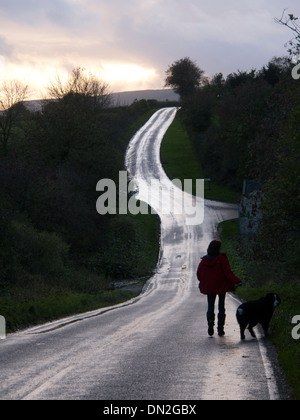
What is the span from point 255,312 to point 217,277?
1026 millimetres

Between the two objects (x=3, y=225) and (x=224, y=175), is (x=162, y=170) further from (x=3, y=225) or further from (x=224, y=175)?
(x=3, y=225)

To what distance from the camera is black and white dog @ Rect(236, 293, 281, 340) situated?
11.4m

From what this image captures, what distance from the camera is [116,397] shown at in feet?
22.7

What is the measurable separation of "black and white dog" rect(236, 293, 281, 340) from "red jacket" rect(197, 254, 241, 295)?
55cm

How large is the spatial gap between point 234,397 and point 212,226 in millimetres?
55624

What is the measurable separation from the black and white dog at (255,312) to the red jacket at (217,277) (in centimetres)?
55

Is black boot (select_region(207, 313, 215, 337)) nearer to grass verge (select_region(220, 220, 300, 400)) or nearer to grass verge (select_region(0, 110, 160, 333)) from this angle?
grass verge (select_region(220, 220, 300, 400))

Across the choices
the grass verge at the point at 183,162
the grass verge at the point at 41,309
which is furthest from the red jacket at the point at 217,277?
the grass verge at the point at 183,162

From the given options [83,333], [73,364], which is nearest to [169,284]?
[83,333]

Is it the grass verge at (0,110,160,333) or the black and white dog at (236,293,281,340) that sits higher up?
the black and white dog at (236,293,281,340)
